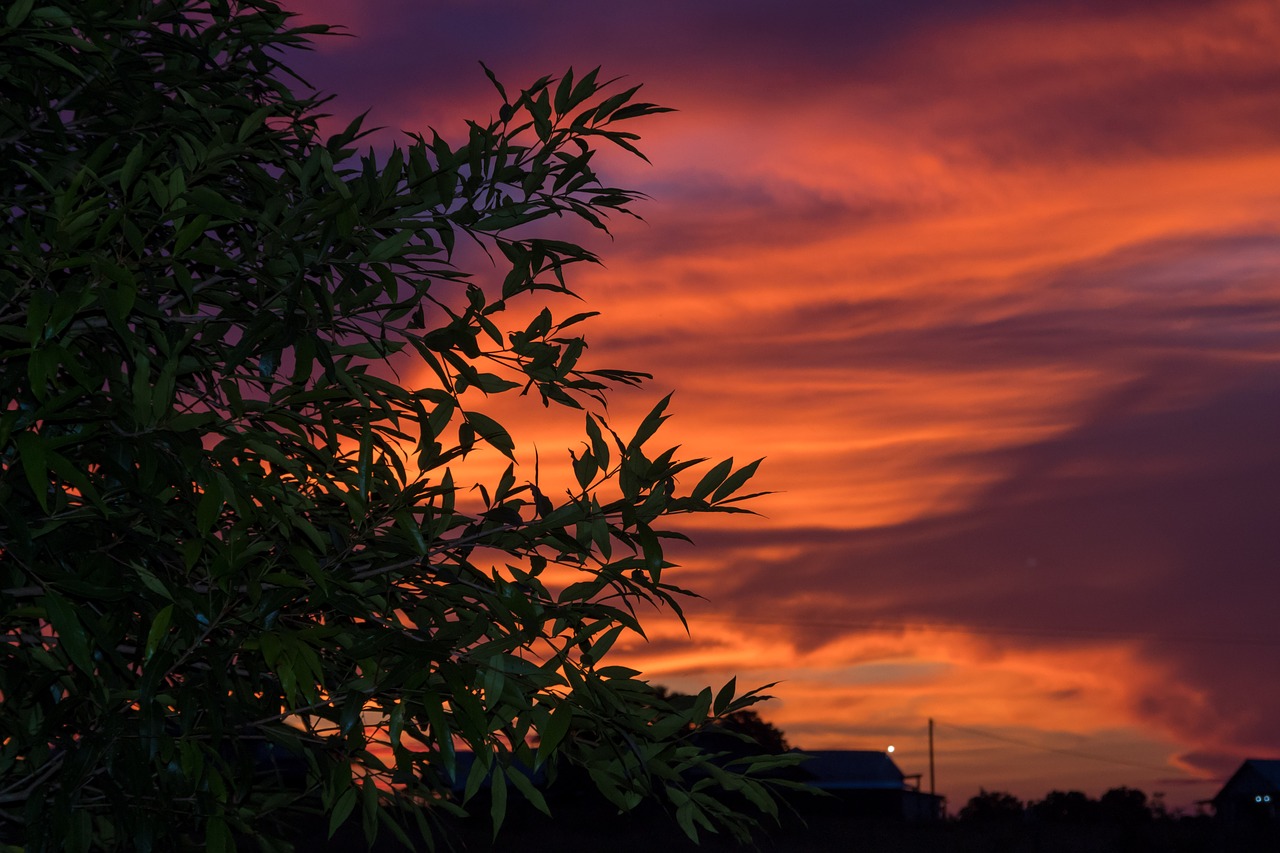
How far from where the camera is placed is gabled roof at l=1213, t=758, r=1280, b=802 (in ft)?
211

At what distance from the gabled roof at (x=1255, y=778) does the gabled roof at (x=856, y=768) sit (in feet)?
57.6

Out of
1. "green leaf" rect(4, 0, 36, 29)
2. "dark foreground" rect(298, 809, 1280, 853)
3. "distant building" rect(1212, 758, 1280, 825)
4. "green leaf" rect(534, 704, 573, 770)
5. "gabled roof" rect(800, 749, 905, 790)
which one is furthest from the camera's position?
"gabled roof" rect(800, 749, 905, 790)

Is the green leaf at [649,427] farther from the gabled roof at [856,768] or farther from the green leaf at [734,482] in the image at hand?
the gabled roof at [856,768]

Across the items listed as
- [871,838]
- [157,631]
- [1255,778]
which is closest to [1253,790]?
[1255,778]

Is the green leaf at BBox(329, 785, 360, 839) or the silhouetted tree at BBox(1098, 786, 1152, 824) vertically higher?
the green leaf at BBox(329, 785, 360, 839)

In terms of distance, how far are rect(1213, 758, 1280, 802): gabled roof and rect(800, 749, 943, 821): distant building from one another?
613 inches

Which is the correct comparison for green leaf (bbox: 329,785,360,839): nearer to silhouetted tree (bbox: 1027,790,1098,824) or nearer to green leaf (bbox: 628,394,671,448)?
green leaf (bbox: 628,394,671,448)

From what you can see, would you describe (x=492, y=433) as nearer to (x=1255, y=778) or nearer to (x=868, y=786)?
(x=868, y=786)

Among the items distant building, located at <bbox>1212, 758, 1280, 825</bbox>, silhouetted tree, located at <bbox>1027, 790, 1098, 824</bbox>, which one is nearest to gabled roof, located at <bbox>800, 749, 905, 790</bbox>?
silhouetted tree, located at <bbox>1027, 790, 1098, 824</bbox>

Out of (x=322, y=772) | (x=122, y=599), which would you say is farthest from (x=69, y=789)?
(x=322, y=772)

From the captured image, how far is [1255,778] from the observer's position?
219 feet

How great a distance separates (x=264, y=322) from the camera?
4586 mm

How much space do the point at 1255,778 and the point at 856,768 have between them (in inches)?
813

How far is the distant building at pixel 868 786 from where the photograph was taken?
6512 cm
